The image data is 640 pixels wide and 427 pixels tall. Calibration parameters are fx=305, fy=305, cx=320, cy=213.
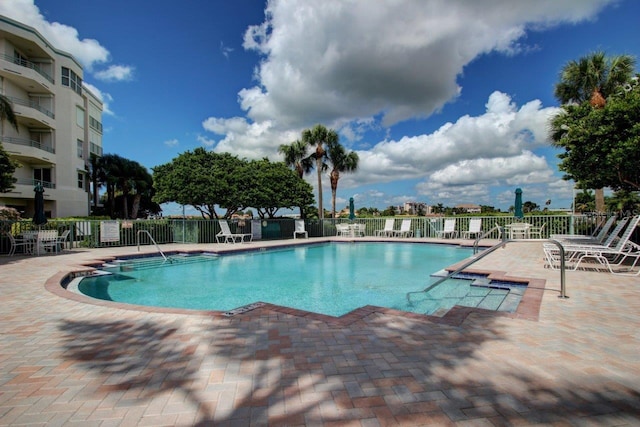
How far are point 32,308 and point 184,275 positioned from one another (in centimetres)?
452

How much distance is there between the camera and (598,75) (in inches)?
562

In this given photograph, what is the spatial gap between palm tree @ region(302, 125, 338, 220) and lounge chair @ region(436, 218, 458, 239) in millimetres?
9641

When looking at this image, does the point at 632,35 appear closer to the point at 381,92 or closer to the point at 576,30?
the point at 576,30

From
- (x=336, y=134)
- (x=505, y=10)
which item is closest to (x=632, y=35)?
(x=505, y=10)

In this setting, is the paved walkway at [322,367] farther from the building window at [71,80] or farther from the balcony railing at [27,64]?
the building window at [71,80]

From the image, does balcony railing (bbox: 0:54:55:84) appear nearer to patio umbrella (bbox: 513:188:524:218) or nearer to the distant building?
patio umbrella (bbox: 513:188:524:218)

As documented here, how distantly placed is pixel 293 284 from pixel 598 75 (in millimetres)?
17269

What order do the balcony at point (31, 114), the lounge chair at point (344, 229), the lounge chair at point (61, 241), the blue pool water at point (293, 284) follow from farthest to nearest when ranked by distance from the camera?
the balcony at point (31, 114) → the lounge chair at point (344, 229) → the lounge chair at point (61, 241) → the blue pool water at point (293, 284)

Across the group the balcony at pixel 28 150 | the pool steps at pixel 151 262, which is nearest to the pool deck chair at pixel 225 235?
the pool steps at pixel 151 262

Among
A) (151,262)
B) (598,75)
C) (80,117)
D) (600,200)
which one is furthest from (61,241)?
(598,75)

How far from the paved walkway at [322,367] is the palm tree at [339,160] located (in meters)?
21.3

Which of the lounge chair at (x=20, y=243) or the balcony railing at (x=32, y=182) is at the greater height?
the balcony railing at (x=32, y=182)

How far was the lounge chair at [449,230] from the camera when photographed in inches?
650

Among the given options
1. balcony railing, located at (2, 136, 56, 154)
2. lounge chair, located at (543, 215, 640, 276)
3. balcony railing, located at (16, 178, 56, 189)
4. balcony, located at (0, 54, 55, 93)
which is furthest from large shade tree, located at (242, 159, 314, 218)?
balcony, located at (0, 54, 55, 93)
